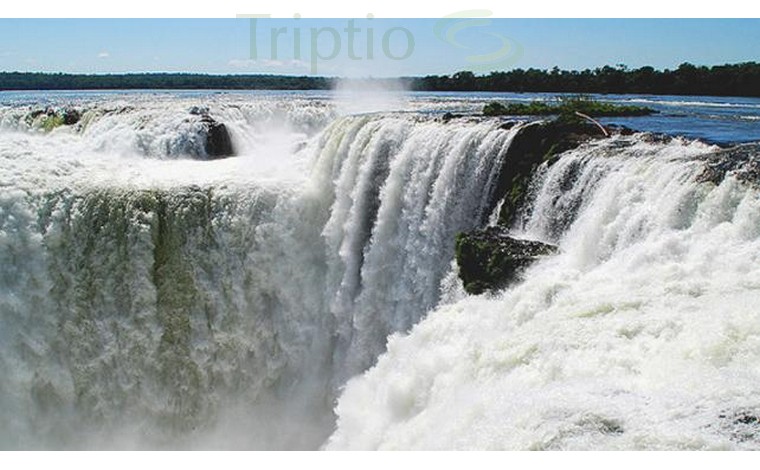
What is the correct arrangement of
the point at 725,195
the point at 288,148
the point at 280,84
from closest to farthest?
1. the point at 725,195
2. the point at 288,148
3. the point at 280,84

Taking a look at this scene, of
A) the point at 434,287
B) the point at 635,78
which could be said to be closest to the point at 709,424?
the point at 434,287

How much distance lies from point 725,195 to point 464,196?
4.45 m

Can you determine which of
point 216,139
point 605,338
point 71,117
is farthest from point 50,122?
point 605,338

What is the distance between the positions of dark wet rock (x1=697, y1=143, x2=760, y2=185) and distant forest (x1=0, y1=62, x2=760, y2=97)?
21785mm

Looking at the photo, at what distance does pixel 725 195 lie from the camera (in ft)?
23.9

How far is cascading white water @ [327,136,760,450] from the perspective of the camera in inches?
186

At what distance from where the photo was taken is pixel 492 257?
8.82 metres

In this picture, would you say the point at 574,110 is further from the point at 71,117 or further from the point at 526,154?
the point at 71,117

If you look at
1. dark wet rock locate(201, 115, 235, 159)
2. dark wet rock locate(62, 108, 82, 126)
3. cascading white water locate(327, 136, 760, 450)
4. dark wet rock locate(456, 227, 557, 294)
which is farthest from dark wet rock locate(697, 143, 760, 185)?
dark wet rock locate(62, 108, 82, 126)

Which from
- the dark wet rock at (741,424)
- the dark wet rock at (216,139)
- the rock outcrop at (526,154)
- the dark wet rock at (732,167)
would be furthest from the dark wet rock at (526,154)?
the dark wet rock at (216,139)

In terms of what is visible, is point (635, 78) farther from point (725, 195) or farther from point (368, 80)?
point (725, 195)

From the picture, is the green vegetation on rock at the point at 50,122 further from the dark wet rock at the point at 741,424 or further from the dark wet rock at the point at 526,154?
the dark wet rock at the point at 741,424

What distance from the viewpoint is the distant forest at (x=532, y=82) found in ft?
95.7

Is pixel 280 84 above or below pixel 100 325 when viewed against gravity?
above
